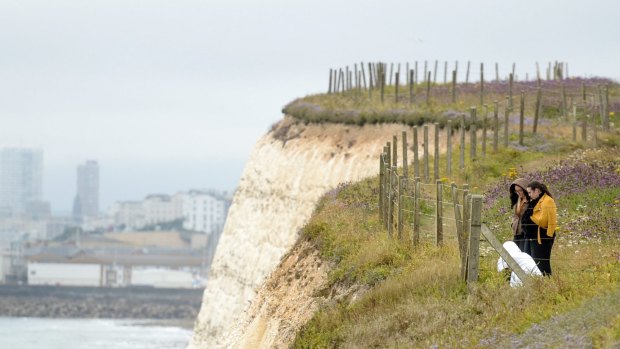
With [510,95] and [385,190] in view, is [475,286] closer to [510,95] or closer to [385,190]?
[385,190]

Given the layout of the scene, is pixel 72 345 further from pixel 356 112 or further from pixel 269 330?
pixel 269 330

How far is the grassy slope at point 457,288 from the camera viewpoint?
76.1ft

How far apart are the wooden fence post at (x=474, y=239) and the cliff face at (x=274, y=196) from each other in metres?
34.3

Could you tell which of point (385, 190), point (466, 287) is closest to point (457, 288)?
point (466, 287)

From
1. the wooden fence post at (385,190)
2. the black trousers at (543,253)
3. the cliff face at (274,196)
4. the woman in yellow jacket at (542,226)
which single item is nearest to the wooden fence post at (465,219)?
the woman in yellow jacket at (542,226)

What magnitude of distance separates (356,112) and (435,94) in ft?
17.0

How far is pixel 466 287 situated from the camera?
86.1 ft

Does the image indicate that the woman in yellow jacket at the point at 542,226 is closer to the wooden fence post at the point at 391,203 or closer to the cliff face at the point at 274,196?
the wooden fence post at the point at 391,203

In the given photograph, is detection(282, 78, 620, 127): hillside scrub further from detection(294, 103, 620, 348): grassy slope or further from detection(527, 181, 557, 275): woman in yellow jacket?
detection(527, 181, 557, 275): woman in yellow jacket

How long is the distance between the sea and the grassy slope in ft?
322

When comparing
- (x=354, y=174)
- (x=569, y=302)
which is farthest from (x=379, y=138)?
(x=569, y=302)

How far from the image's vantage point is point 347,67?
77.4 m

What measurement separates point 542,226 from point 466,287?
1422 mm

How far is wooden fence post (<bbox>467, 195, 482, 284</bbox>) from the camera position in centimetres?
2570
